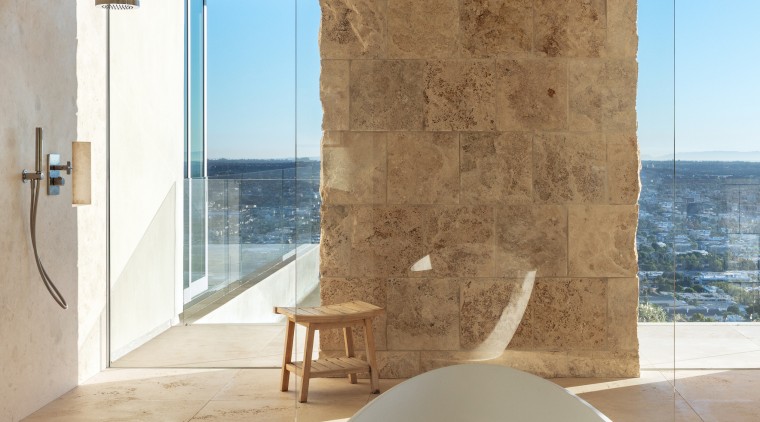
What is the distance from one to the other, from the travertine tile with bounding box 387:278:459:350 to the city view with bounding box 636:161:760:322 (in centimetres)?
61

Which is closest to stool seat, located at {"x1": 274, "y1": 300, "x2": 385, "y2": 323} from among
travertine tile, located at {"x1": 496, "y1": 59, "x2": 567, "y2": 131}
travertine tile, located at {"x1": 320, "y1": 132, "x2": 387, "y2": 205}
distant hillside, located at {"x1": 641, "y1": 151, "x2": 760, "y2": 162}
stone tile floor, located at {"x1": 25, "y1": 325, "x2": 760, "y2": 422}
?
stone tile floor, located at {"x1": 25, "y1": 325, "x2": 760, "y2": 422}

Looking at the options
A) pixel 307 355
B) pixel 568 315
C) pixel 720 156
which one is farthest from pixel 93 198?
pixel 720 156

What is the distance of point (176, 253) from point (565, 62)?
2.29m

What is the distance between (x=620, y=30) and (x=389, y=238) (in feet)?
3.20

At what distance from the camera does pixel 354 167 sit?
9.05 feet

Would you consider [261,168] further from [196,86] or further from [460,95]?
[460,95]

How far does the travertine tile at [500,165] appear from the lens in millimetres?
2660

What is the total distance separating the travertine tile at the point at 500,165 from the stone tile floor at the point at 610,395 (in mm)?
604

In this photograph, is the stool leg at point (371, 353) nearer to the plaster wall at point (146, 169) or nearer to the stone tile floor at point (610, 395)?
the stone tile floor at point (610, 395)

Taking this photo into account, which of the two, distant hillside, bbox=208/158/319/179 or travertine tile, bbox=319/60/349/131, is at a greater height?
travertine tile, bbox=319/60/349/131

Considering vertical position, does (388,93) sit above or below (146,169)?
above

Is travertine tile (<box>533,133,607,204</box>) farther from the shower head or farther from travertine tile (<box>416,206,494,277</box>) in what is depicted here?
the shower head

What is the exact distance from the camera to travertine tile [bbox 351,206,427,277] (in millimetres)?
2711

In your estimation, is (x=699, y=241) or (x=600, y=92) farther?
(x=699, y=241)
